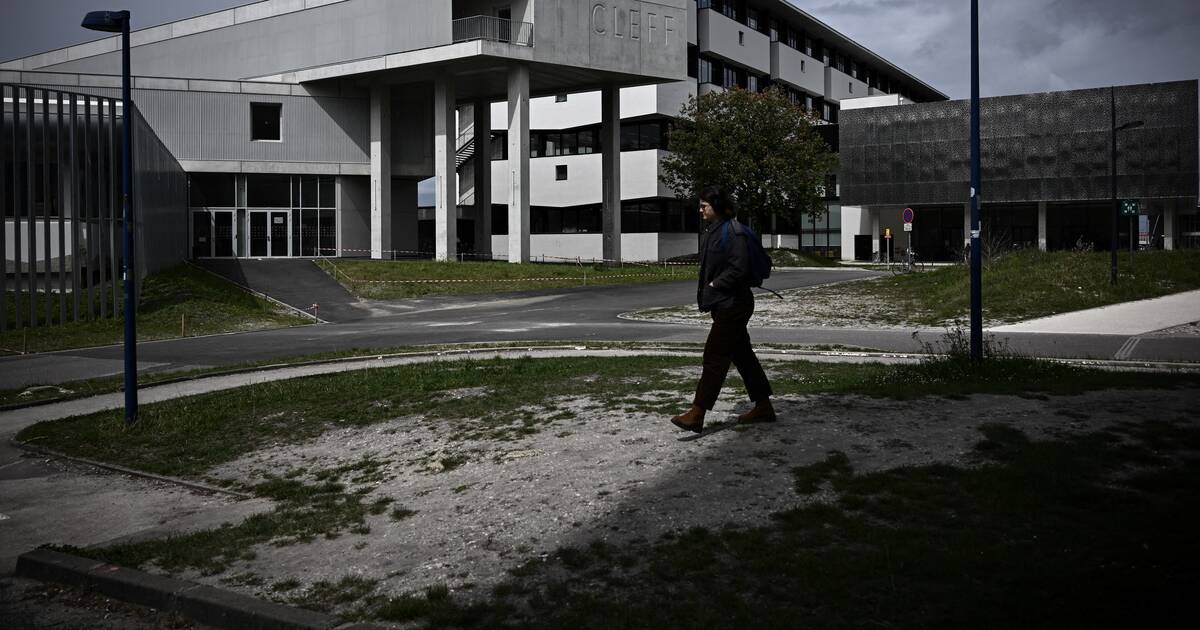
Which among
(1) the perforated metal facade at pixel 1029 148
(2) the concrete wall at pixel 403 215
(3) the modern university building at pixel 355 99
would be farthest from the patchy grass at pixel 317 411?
(1) the perforated metal facade at pixel 1029 148

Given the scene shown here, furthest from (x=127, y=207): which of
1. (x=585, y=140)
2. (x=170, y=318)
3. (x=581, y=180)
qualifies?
(x=585, y=140)

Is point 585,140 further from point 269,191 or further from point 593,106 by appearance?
point 269,191

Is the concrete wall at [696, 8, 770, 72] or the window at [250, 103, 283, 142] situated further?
the concrete wall at [696, 8, 770, 72]

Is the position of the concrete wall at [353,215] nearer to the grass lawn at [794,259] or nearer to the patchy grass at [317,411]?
the grass lawn at [794,259]

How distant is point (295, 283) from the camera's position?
37688 millimetres

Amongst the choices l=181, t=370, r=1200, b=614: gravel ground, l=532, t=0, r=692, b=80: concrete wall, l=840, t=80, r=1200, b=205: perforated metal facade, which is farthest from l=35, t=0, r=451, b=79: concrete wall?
l=181, t=370, r=1200, b=614: gravel ground

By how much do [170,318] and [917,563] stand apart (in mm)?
25289

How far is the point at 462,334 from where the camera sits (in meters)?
21.7

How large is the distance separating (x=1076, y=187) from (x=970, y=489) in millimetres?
62632

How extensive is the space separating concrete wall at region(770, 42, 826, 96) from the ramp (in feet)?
145

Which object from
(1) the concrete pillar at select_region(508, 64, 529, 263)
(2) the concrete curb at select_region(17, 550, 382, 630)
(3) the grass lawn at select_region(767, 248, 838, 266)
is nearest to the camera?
(2) the concrete curb at select_region(17, 550, 382, 630)

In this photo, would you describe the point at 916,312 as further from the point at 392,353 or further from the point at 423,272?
the point at 423,272

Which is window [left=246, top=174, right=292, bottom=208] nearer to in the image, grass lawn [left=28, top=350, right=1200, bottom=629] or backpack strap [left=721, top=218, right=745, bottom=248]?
grass lawn [left=28, top=350, right=1200, bottom=629]

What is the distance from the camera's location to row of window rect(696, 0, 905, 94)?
69625mm
